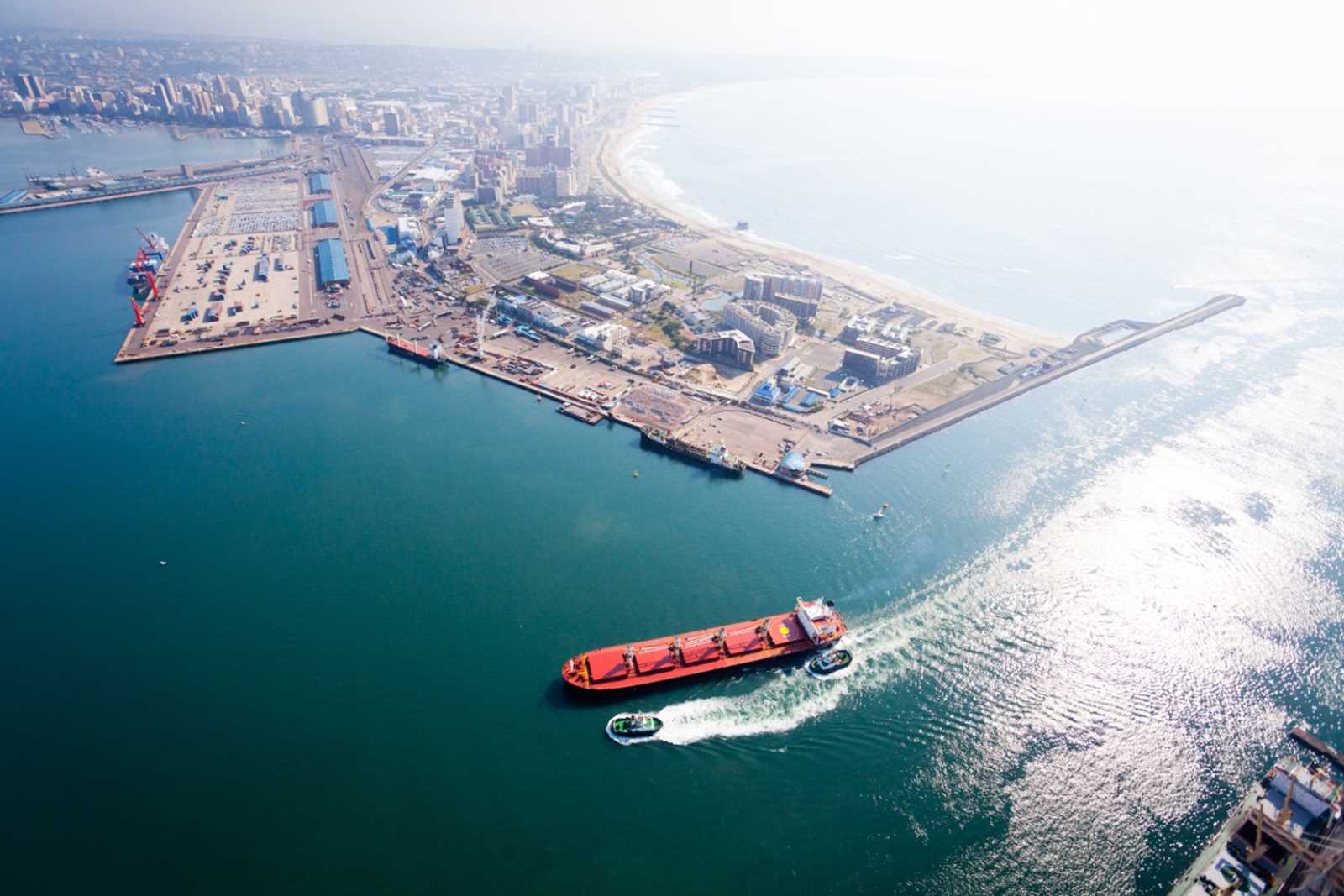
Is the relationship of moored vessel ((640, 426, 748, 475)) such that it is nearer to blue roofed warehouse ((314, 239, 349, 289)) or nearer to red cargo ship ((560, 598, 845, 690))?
red cargo ship ((560, 598, 845, 690))

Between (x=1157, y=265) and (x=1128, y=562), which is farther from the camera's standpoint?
(x=1157, y=265)

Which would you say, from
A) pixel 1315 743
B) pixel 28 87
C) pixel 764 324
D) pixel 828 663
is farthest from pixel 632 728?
pixel 28 87

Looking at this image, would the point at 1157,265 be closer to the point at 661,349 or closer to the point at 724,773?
the point at 661,349

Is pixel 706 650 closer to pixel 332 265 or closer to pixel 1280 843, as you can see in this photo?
pixel 1280 843

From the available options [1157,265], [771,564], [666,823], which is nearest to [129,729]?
[666,823]

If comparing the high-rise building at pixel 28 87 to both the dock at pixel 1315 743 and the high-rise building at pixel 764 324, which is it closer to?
the high-rise building at pixel 764 324

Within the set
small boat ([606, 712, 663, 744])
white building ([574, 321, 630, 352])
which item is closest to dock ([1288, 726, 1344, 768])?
small boat ([606, 712, 663, 744])
